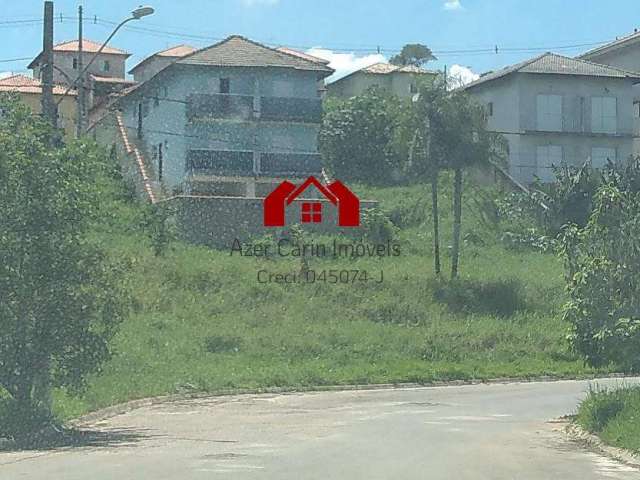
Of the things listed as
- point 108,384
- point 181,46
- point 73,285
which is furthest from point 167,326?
point 181,46

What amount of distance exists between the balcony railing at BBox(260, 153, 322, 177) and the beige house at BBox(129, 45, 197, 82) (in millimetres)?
26807

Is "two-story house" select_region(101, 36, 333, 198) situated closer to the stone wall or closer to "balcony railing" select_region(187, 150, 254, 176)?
"balcony railing" select_region(187, 150, 254, 176)

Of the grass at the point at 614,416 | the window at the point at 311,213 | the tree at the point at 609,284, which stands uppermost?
the window at the point at 311,213

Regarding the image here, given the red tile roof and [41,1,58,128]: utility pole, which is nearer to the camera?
[41,1,58,128]: utility pole

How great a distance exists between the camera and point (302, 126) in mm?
57219

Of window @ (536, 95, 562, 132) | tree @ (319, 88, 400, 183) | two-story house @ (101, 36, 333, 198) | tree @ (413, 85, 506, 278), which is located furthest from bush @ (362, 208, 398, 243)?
window @ (536, 95, 562, 132)

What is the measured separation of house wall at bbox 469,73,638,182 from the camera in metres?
61.9

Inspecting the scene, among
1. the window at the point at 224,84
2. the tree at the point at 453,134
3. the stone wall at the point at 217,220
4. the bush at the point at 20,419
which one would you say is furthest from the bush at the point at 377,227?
the bush at the point at 20,419

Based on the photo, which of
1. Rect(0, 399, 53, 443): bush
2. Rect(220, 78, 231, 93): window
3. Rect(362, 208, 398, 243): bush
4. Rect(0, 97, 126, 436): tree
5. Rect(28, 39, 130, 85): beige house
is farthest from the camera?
Rect(28, 39, 130, 85): beige house

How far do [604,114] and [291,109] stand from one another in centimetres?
1946

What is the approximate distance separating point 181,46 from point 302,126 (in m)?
35.2

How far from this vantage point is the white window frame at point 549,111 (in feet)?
205

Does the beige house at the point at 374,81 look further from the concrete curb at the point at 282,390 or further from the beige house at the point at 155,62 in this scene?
the concrete curb at the point at 282,390

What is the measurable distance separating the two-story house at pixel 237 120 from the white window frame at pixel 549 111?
43.6 ft
